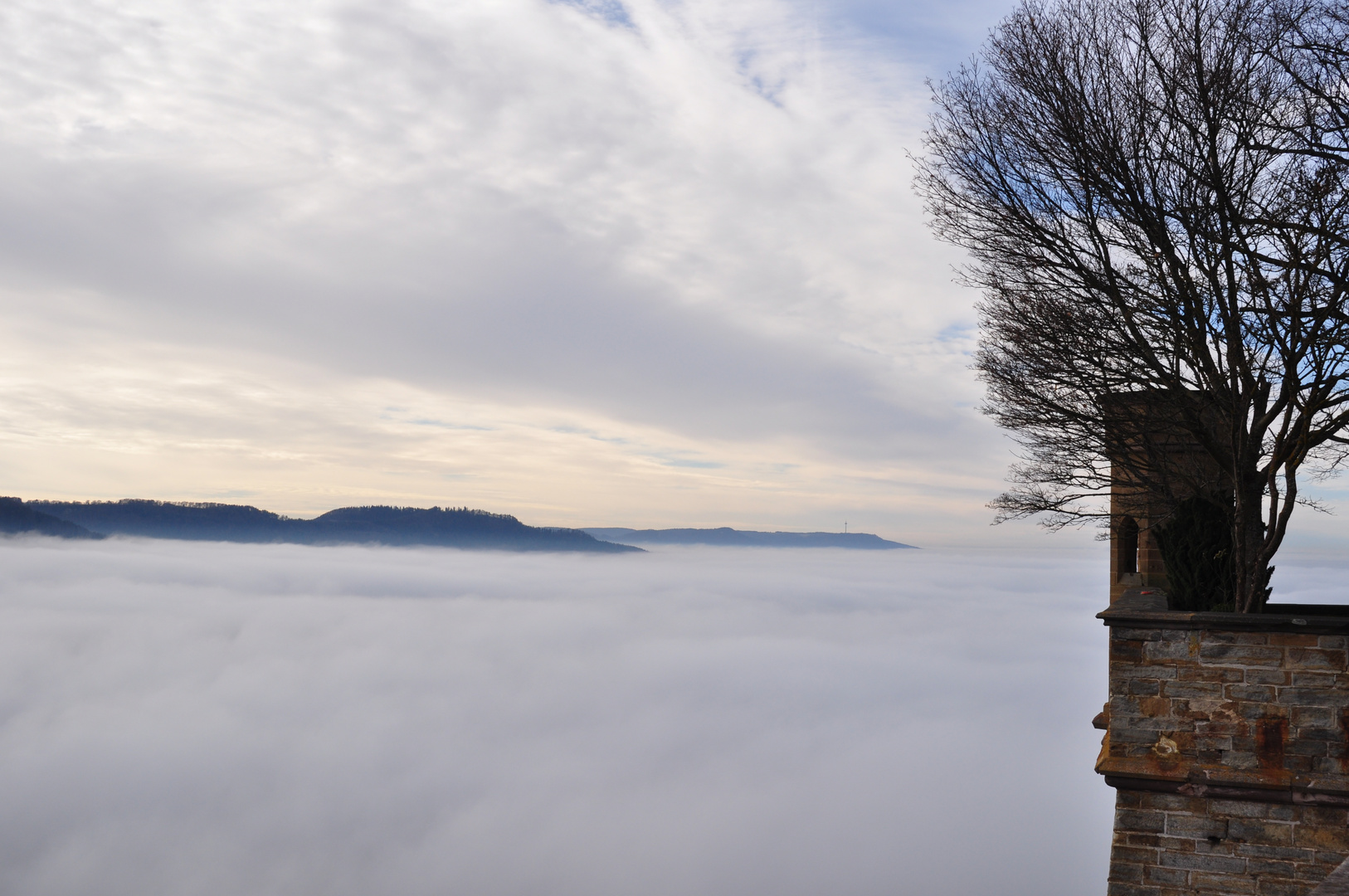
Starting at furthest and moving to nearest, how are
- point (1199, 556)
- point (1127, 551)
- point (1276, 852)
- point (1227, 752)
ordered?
point (1127, 551)
point (1199, 556)
point (1227, 752)
point (1276, 852)

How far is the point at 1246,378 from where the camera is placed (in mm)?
7922

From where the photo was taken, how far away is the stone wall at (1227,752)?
6.49 m

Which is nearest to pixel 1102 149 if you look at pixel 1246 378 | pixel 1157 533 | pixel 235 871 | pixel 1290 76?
pixel 1290 76

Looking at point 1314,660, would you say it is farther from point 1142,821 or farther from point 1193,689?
point 1142,821

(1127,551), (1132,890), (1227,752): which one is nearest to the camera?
(1227,752)

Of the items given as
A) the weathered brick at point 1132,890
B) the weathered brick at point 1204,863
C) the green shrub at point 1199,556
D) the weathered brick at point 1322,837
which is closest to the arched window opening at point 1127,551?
the green shrub at point 1199,556

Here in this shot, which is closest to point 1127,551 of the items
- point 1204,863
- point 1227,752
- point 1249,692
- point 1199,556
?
point 1199,556

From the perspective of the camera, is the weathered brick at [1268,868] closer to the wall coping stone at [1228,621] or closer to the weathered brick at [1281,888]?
the weathered brick at [1281,888]

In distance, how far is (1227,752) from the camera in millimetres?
6680

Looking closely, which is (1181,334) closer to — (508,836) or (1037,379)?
(1037,379)

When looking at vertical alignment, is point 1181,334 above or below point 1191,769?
above

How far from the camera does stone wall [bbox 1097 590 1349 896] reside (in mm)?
6488

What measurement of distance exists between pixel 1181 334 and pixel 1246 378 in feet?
2.33

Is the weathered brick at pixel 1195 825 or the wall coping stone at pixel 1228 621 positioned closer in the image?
the wall coping stone at pixel 1228 621
